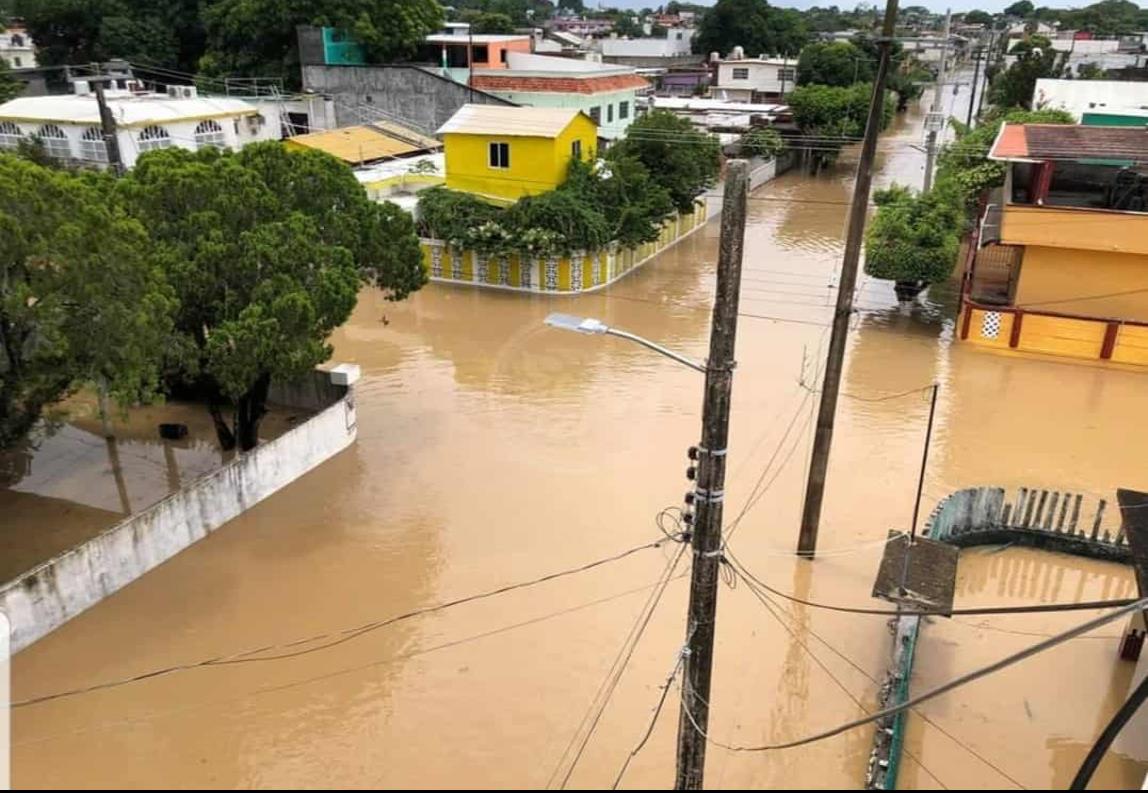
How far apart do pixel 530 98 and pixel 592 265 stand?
644 inches

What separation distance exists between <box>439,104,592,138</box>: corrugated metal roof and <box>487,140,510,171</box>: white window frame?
35cm

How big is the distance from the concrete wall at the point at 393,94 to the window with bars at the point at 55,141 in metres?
12.2

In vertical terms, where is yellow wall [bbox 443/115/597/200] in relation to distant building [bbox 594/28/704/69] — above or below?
below

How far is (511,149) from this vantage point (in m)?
25.7

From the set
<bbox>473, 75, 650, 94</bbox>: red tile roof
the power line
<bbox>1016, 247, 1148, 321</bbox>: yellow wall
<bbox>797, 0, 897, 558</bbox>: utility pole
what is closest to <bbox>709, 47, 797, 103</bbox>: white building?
<bbox>473, 75, 650, 94</bbox>: red tile roof

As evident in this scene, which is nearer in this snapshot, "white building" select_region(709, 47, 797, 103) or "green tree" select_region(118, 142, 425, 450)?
"green tree" select_region(118, 142, 425, 450)

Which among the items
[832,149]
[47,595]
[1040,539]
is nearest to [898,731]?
[1040,539]

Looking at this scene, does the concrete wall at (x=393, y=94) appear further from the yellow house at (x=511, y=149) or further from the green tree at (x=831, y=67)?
the green tree at (x=831, y=67)

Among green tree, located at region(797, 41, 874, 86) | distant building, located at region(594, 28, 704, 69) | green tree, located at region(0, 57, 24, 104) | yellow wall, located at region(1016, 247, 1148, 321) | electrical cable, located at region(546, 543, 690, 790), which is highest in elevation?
distant building, located at region(594, 28, 704, 69)

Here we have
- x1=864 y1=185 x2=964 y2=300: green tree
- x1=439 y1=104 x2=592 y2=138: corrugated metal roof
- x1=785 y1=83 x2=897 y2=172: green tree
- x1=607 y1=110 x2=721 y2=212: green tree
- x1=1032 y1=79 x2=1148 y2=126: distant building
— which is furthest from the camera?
x1=785 y1=83 x2=897 y2=172: green tree

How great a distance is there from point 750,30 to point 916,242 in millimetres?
65245

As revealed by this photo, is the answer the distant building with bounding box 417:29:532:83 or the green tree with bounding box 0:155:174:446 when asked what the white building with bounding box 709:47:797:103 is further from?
the green tree with bounding box 0:155:174:446

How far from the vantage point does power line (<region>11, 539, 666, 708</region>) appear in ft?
32.2

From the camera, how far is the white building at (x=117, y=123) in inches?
1278
